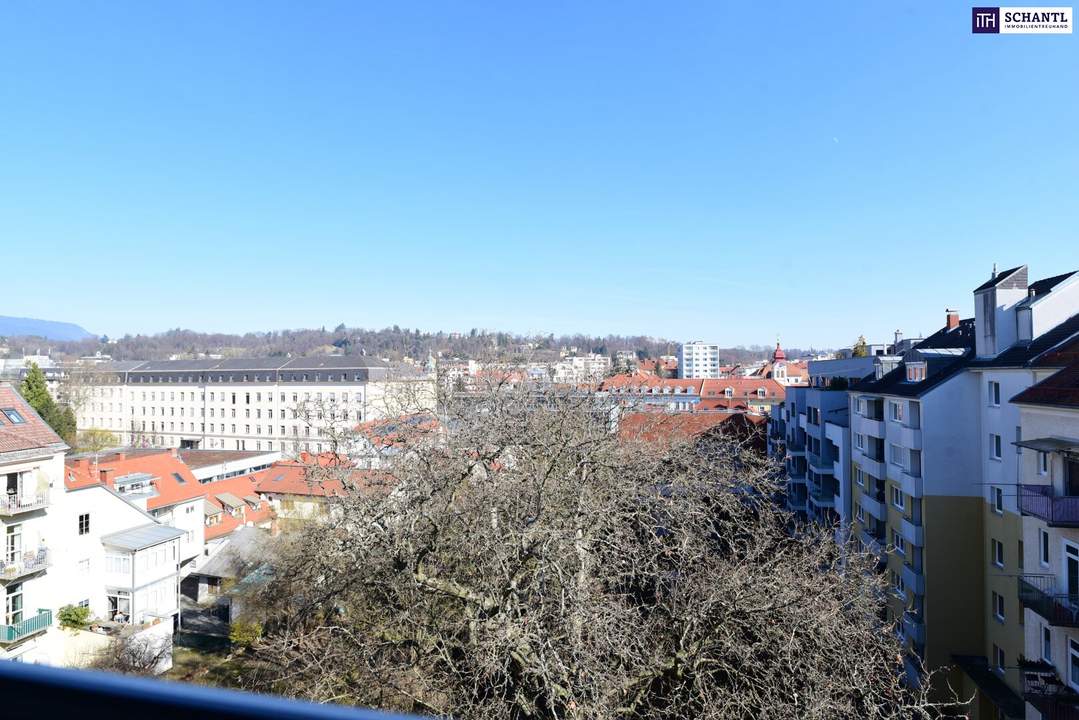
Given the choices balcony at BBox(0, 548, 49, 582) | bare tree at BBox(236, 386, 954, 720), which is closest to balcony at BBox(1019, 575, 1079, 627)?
bare tree at BBox(236, 386, 954, 720)

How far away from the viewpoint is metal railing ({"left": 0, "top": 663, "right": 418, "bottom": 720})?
84cm

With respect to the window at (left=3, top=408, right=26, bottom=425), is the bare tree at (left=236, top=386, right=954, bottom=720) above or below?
below

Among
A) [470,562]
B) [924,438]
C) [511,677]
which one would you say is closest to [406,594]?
[470,562]

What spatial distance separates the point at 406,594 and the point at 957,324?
Answer: 87.6ft

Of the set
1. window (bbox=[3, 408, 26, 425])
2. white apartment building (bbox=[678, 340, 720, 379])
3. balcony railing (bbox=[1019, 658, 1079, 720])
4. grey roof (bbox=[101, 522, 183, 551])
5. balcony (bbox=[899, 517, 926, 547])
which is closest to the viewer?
balcony railing (bbox=[1019, 658, 1079, 720])

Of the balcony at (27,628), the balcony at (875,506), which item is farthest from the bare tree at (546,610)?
the balcony at (875,506)

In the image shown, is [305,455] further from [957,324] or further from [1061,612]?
[957,324]

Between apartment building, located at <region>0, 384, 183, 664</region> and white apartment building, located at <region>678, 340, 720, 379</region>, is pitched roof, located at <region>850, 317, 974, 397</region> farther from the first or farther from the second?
white apartment building, located at <region>678, 340, 720, 379</region>

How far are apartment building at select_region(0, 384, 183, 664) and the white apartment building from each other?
129219 mm

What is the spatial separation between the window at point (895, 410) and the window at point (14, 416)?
24.5 m

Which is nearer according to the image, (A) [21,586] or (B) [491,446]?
(B) [491,446]

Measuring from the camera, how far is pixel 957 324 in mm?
26078

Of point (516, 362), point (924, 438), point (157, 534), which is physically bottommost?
point (157, 534)

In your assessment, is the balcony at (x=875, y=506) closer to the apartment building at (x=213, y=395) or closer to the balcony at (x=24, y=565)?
the balcony at (x=24, y=565)
